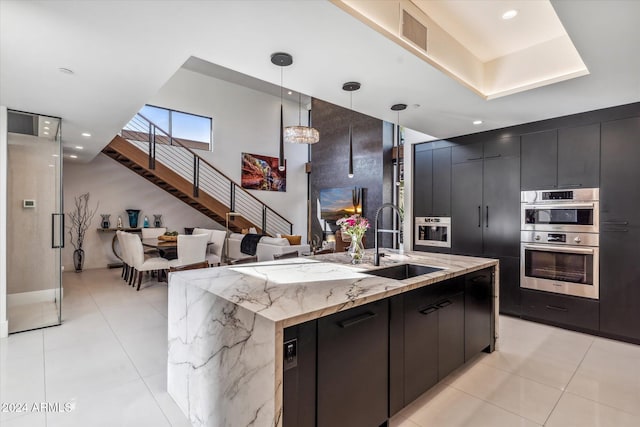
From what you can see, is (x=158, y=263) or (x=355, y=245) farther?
(x=158, y=263)

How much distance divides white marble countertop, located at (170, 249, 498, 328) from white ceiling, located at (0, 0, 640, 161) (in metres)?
1.55

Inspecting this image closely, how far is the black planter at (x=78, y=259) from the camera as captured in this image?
682 cm

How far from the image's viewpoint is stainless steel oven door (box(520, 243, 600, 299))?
3.49 meters

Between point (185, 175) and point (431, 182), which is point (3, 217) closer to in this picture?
point (185, 175)

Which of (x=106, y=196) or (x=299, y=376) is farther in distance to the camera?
(x=106, y=196)

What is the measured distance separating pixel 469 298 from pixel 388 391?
1.18 meters

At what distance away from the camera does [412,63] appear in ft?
7.93

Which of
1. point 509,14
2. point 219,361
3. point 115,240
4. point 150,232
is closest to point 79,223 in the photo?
point 115,240

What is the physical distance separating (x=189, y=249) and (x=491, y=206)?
4.58 meters

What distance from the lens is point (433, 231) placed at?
487 centimetres

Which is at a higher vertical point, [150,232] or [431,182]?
[431,182]

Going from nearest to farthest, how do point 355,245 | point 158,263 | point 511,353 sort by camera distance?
point 355,245 < point 511,353 < point 158,263

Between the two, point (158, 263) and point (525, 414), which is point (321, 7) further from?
point (158, 263)

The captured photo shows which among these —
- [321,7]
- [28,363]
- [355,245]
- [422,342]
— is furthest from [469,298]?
[28,363]
